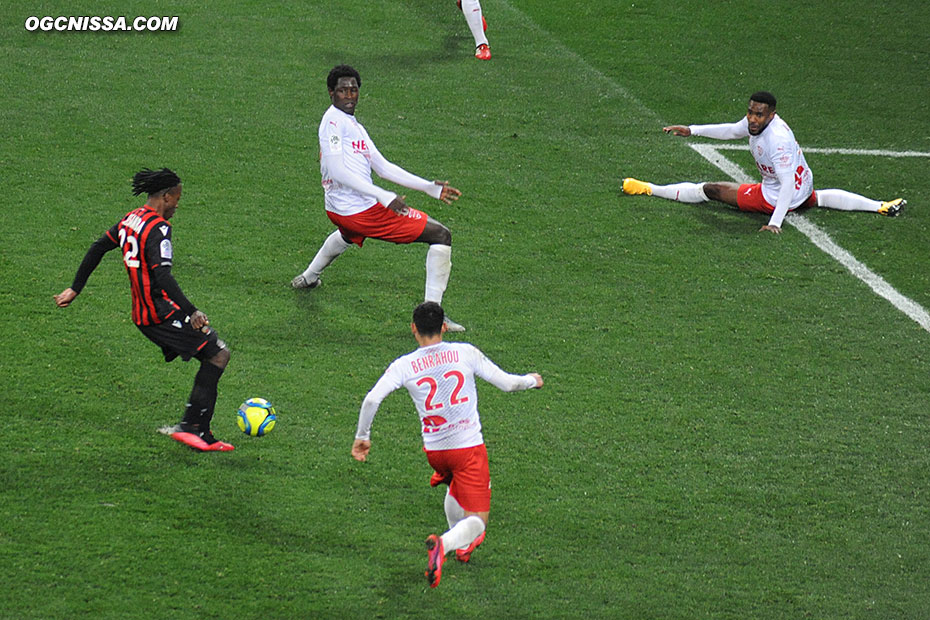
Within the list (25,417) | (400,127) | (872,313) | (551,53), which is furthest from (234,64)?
(872,313)

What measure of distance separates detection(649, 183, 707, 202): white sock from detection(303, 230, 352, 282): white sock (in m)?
4.13

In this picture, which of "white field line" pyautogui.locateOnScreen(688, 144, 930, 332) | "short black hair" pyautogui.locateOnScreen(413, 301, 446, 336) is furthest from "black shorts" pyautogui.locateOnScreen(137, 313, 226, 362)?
"white field line" pyautogui.locateOnScreen(688, 144, 930, 332)

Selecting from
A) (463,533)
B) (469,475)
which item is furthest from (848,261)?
(463,533)

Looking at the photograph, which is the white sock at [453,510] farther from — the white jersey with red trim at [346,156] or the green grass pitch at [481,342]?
the white jersey with red trim at [346,156]

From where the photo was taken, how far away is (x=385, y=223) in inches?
342

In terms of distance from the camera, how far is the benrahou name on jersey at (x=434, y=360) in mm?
5867

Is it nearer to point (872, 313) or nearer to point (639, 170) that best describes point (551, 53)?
point (639, 170)

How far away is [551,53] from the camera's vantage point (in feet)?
51.2

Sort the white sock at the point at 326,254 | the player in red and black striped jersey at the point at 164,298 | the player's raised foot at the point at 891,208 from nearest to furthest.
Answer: the player in red and black striped jersey at the point at 164,298, the white sock at the point at 326,254, the player's raised foot at the point at 891,208

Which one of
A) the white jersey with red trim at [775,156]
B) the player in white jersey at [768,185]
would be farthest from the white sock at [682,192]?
the white jersey with red trim at [775,156]

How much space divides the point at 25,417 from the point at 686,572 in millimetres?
4635

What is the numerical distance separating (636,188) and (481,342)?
3844mm

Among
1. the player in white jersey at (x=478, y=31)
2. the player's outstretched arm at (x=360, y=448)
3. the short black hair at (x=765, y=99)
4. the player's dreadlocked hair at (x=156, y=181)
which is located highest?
the player in white jersey at (x=478, y=31)

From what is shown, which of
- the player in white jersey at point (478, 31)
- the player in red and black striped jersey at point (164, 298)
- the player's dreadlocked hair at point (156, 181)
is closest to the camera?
the player in red and black striped jersey at point (164, 298)
